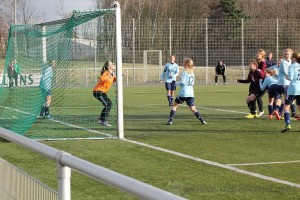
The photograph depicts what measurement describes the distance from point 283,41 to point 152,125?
2820 centimetres

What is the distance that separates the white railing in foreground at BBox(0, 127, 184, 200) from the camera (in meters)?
2.45

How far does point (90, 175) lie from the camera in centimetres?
297

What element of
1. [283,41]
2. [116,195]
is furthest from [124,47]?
[116,195]

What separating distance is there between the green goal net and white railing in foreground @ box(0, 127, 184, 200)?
9339mm

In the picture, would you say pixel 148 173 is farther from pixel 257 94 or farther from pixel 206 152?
pixel 257 94

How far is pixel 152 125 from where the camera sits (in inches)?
625

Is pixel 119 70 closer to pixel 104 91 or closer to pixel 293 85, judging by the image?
pixel 104 91

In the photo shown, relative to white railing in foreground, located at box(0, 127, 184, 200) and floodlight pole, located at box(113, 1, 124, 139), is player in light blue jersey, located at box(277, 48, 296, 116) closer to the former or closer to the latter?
floodlight pole, located at box(113, 1, 124, 139)

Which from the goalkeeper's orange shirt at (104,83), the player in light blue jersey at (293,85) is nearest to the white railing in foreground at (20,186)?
the player in light blue jersey at (293,85)

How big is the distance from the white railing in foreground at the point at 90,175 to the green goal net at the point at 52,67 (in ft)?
30.6

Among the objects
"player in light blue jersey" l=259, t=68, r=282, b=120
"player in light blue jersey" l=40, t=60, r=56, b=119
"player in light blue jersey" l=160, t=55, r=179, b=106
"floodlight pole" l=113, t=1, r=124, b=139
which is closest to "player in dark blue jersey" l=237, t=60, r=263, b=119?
"player in light blue jersey" l=259, t=68, r=282, b=120

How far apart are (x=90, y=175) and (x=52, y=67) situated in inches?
436

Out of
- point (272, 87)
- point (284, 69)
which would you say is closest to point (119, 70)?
point (284, 69)

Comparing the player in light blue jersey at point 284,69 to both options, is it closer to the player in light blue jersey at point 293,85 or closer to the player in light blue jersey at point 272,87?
the player in light blue jersey at point 272,87
